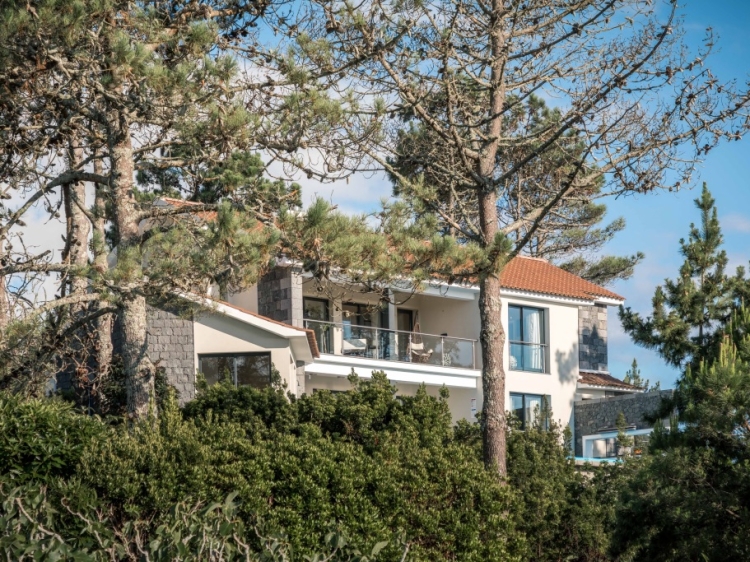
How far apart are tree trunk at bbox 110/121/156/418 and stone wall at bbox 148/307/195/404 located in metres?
7.05

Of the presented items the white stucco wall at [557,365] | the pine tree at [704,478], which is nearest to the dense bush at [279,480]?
the pine tree at [704,478]

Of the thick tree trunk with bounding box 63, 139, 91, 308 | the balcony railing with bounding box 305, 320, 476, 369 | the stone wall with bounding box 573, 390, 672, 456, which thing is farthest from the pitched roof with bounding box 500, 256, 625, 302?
the thick tree trunk with bounding box 63, 139, 91, 308

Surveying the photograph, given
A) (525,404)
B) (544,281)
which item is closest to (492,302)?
(525,404)

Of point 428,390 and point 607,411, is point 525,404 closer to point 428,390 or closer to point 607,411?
point 607,411

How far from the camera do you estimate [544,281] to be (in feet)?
112

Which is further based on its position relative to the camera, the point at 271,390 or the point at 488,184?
the point at 271,390

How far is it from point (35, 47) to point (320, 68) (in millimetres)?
3748

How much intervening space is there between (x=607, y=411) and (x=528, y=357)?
2.82 meters

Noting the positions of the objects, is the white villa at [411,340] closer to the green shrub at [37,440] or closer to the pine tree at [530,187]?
the pine tree at [530,187]

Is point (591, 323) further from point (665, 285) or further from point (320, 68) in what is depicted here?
point (320, 68)

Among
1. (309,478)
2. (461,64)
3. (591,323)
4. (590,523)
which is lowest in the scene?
(590,523)

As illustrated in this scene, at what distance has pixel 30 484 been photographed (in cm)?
1179

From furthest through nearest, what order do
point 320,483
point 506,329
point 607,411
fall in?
point 506,329
point 607,411
point 320,483

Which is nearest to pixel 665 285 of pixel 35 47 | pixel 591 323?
pixel 591 323
